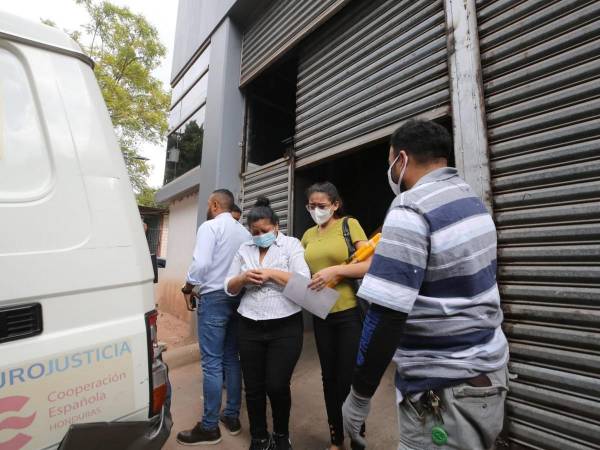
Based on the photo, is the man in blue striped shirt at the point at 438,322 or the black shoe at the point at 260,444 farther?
the black shoe at the point at 260,444

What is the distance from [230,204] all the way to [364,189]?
2.90 m

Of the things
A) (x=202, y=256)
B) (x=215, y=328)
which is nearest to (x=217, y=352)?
(x=215, y=328)

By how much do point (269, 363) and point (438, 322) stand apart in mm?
1310

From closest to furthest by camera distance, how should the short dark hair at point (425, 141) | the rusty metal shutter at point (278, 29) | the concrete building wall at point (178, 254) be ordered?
the short dark hair at point (425, 141) → the rusty metal shutter at point (278, 29) → the concrete building wall at point (178, 254)

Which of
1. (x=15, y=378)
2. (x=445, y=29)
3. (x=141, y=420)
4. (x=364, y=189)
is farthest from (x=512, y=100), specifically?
(x=364, y=189)

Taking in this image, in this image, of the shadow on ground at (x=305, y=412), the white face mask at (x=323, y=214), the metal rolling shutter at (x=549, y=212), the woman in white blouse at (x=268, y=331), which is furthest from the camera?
the shadow on ground at (x=305, y=412)

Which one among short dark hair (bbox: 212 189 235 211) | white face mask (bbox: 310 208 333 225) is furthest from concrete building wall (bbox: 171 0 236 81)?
white face mask (bbox: 310 208 333 225)

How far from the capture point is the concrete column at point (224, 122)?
4.86 meters

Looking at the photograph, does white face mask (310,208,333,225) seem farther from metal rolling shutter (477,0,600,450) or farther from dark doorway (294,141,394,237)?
dark doorway (294,141,394,237)

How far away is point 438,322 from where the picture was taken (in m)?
1.05

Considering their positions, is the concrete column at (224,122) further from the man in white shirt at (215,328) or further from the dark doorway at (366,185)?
the man in white shirt at (215,328)

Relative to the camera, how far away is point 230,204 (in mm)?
2922

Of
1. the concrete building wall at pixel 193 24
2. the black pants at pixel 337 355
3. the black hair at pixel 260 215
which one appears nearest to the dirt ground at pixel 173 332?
the black pants at pixel 337 355

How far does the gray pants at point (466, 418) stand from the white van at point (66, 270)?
A: 1082 millimetres
